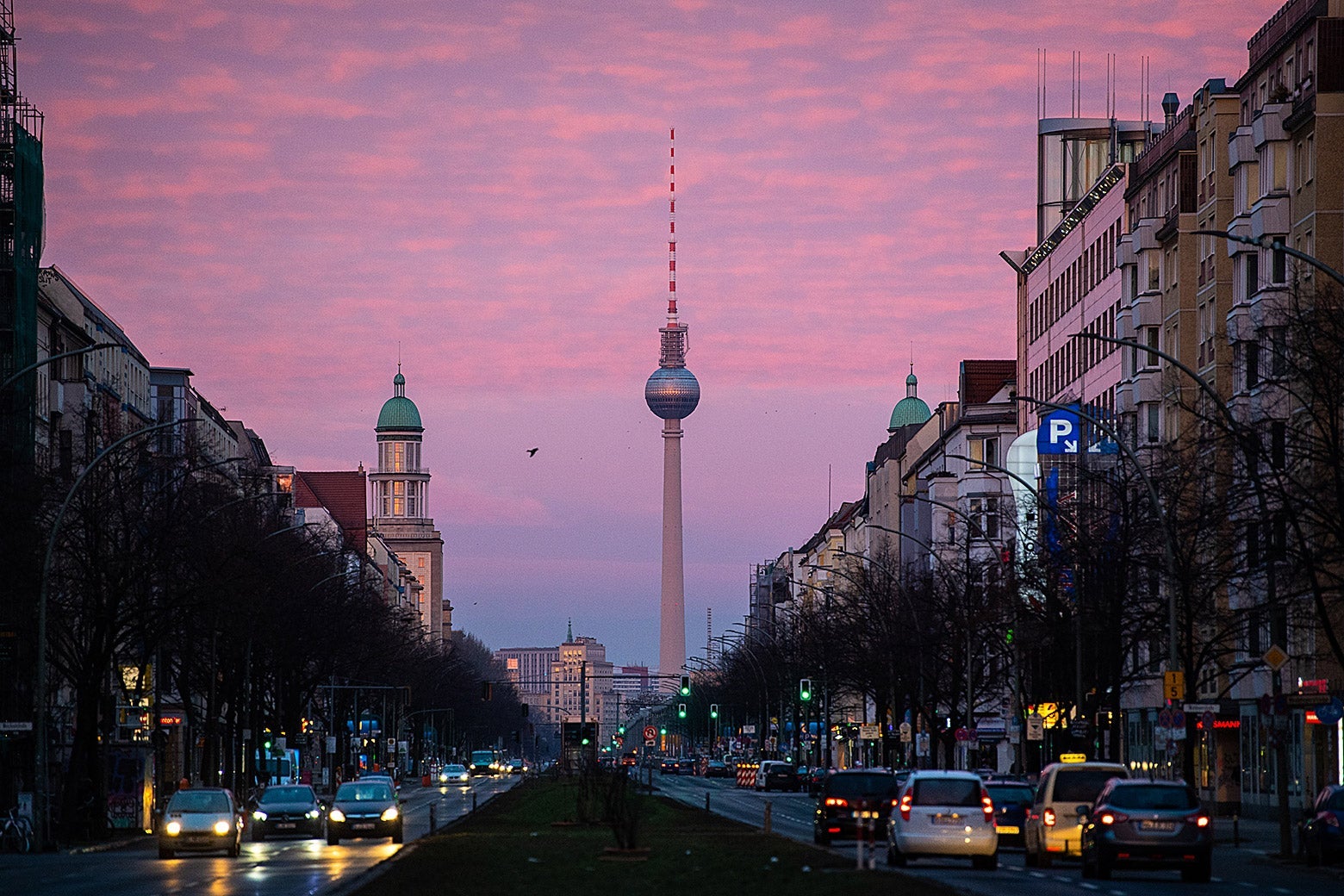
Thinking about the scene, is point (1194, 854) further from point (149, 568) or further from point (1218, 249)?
point (1218, 249)

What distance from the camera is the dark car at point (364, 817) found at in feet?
179

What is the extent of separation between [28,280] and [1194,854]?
173 feet

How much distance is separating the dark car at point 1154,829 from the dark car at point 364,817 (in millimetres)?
→ 22729

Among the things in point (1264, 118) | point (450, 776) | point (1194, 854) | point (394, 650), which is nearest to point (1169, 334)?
point (1264, 118)

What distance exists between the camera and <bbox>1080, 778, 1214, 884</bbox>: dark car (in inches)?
1396

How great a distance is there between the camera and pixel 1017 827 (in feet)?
162

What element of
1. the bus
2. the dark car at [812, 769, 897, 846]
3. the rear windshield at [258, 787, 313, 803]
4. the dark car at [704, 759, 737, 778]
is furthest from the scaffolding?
the bus

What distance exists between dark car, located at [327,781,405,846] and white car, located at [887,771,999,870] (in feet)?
62.9

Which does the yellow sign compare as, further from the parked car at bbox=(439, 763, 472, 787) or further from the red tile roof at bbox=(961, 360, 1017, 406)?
the parked car at bbox=(439, 763, 472, 787)

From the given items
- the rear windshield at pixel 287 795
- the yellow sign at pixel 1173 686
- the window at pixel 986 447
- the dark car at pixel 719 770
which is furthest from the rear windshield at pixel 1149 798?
the dark car at pixel 719 770

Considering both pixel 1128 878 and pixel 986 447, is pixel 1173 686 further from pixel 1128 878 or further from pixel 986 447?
pixel 986 447

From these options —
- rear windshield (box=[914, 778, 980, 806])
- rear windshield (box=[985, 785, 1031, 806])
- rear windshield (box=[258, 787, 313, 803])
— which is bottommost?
rear windshield (box=[258, 787, 313, 803])

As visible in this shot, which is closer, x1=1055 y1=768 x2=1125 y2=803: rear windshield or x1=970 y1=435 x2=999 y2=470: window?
x1=1055 y1=768 x2=1125 y2=803: rear windshield

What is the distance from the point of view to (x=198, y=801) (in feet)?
162
